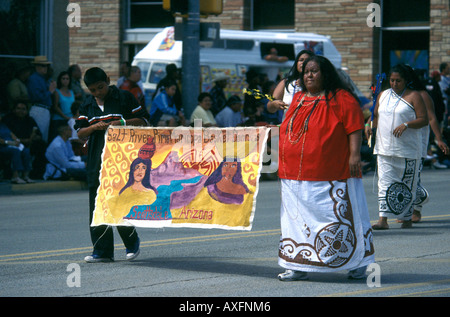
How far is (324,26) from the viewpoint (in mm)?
28016

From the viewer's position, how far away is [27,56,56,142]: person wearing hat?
61.0 feet

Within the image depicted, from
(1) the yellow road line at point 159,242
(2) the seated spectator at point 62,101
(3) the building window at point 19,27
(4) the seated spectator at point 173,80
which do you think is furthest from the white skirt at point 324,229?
(3) the building window at point 19,27

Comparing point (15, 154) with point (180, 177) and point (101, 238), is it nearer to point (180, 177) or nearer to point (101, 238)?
point (101, 238)

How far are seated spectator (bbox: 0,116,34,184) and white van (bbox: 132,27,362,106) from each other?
5.78 metres

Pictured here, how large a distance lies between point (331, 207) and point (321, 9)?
2080cm

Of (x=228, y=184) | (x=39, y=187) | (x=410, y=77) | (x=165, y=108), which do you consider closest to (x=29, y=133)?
(x=39, y=187)

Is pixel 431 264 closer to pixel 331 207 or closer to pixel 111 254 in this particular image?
pixel 331 207

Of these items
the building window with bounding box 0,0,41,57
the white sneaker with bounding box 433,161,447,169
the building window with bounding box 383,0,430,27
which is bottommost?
the white sneaker with bounding box 433,161,447,169

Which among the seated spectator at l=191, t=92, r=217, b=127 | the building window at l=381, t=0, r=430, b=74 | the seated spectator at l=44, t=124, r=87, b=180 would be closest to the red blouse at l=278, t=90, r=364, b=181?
the seated spectator at l=44, t=124, r=87, b=180

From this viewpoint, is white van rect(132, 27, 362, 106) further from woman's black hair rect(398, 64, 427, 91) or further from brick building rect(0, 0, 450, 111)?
woman's black hair rect(398, 64, 427, 91)

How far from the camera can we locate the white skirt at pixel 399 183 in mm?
11672

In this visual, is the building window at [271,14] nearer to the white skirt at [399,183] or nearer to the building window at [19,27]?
the building window at [19,27]
